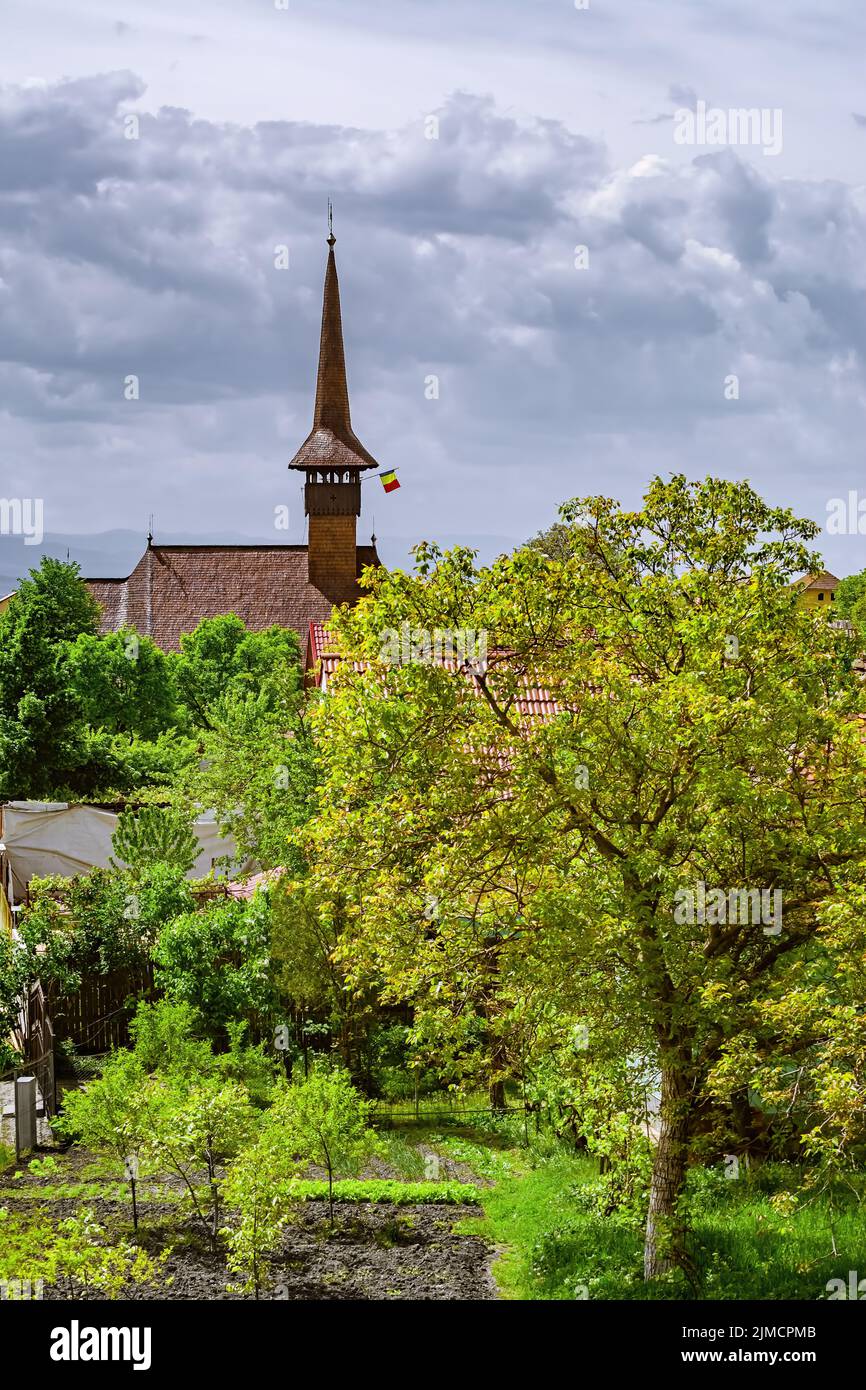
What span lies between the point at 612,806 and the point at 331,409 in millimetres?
64179

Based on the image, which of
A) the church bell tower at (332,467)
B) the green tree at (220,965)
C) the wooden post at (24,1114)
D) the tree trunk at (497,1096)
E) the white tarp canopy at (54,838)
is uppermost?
the church bell tower at (332,467)

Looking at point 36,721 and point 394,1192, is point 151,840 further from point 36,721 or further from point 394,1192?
point 36,721

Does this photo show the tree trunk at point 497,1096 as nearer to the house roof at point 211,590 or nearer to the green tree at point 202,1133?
the green tree at point 202,1133

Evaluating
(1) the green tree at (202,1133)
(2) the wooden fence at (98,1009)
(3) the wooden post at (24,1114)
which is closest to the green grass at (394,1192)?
(1) the green tree at (202,1133)

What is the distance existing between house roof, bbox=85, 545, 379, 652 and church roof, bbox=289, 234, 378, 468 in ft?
20.8

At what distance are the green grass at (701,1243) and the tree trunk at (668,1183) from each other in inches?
7.6

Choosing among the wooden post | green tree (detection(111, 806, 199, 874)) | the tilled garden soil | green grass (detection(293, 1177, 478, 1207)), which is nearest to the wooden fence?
green tree (detection(111, 806, 199, 874))

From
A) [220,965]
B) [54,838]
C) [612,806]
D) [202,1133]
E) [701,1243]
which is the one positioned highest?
[612,806]

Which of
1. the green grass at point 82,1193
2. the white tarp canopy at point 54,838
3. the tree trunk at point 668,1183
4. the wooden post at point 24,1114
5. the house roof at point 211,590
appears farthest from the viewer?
the house roof at point 211,590

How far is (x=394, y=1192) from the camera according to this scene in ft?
48.4

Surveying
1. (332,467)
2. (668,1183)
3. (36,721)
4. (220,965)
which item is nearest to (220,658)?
(332,467)

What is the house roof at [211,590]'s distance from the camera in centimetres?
7475

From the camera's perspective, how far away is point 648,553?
11570 millimetres

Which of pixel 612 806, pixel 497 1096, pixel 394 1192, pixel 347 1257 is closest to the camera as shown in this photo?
pixel 612 806
